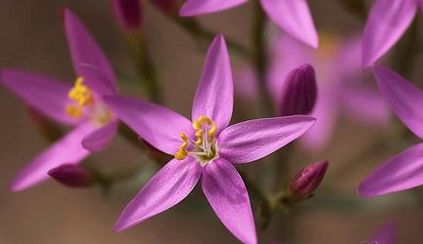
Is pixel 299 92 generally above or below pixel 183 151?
above

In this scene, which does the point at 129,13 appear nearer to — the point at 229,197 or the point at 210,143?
the point at 210,143

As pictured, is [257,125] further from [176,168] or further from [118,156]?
[118,156]

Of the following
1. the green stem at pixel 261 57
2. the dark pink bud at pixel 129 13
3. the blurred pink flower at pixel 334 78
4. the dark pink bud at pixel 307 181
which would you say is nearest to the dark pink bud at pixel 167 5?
the dark pink bud at pixel 129 13

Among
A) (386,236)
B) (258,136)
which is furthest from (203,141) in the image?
(386,236)

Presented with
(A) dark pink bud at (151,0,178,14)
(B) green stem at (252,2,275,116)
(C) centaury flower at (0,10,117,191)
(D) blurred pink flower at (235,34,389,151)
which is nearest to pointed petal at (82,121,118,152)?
(C) centaury flower at (0,10,117,191)

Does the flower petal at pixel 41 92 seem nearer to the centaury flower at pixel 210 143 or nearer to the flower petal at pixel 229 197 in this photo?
the centaury flower at pixel 210 143

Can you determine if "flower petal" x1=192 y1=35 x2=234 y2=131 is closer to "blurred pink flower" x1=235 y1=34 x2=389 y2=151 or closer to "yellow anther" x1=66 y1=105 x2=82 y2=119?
"yellow anther" x1=66 y1=105 x2=82 y2=119

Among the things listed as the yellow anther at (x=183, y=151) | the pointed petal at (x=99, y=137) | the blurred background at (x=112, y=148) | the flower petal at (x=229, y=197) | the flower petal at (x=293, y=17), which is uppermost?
the flower petal at (x=293, y=17)
